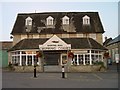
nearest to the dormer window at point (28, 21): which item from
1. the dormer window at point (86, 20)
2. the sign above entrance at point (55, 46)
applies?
the dormer window at point (86, 20)

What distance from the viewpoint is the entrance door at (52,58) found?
4588 centimetres

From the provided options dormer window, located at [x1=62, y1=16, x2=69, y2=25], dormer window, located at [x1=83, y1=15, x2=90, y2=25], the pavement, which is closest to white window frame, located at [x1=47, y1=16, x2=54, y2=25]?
dormer window, located at [x1=62, y1=16, x2=69, y2=25]

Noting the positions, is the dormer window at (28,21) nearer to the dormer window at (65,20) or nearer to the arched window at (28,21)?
the arched window at (28,21)

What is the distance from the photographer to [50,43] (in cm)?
4294

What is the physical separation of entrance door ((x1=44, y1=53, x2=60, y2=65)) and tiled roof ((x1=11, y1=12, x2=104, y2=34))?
4.90 metres

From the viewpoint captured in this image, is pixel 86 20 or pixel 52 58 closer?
pixel 52 58

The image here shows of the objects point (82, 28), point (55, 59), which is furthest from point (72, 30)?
point (55, 59)

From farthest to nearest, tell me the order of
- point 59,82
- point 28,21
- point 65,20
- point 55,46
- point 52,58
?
1. point 28,21
2. point 65,20
3. point 52,58
4. point 55,46
5. point 59,82

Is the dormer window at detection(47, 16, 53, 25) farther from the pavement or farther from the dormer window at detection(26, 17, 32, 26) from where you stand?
the pavement

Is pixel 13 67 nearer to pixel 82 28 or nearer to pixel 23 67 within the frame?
pixel 23 67

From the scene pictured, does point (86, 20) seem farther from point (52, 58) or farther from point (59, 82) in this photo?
point (59, 82)

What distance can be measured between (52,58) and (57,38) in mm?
4346

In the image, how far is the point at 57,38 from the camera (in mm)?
43406

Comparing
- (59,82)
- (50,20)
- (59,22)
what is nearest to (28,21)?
(50,20)
